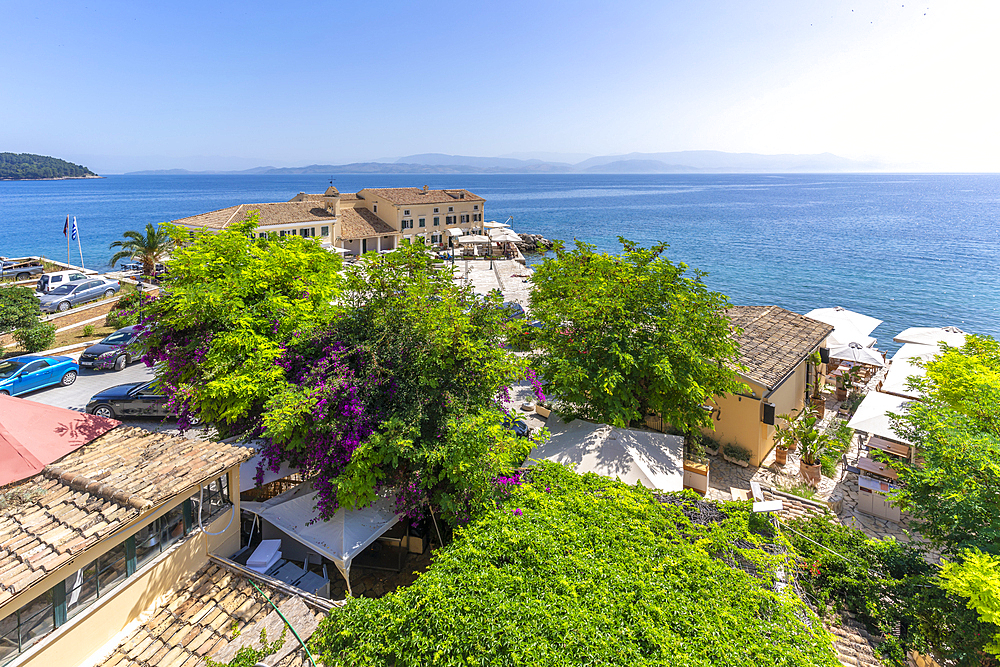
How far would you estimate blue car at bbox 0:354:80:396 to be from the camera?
19609mm

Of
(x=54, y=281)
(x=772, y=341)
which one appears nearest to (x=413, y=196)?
(x=54, y=281)

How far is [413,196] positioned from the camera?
214ft

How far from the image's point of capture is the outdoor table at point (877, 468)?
1470 cm

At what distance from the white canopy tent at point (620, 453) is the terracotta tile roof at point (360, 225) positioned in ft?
158

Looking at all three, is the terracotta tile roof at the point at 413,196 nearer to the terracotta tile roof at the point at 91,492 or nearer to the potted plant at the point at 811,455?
the potted plant at the point at 811,455

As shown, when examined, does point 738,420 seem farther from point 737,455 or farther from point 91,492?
point 91,492

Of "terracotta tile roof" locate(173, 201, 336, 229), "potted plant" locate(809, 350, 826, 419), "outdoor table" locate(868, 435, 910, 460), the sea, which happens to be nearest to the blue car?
"terracotta tile roof" locate(173, 201, 336, 229)

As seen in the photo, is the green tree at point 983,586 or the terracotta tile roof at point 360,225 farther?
the terracotta tile roof at point 360,225

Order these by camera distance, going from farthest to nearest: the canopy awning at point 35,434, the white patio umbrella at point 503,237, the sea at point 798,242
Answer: the white patio umbrella at point 503,237
the sea at point 798,242
the canopy awning at point 35,434

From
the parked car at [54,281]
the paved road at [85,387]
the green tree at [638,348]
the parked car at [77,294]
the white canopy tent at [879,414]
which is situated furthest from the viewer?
the parked car at [54,281]

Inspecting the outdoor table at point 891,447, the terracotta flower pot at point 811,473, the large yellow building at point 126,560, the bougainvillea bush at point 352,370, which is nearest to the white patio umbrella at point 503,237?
the outdoor table at point 891,447

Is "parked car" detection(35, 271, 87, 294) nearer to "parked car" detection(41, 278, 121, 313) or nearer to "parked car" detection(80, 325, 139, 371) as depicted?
"parked car" detection(41, 278, 121, 313)

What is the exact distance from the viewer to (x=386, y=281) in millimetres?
11945

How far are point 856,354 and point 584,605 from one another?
68.9 ft
